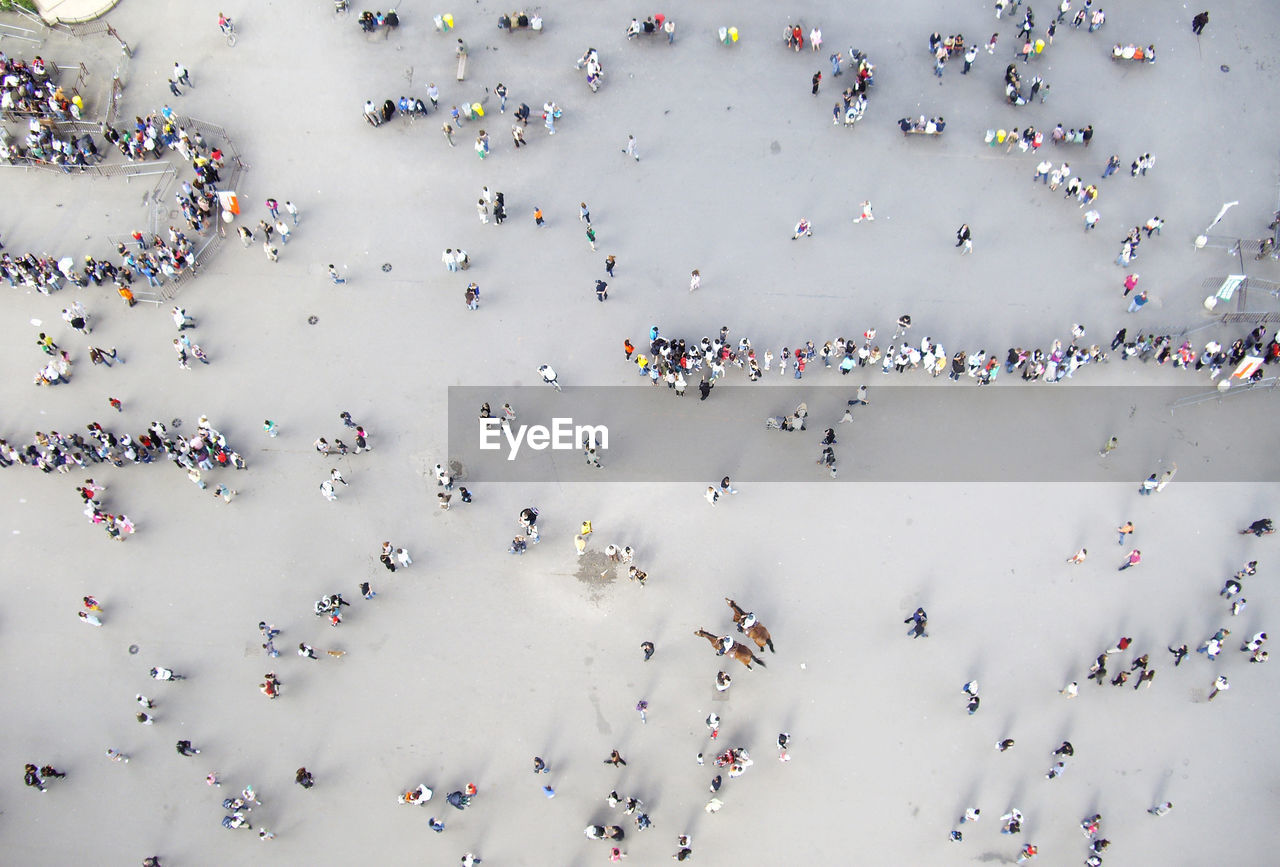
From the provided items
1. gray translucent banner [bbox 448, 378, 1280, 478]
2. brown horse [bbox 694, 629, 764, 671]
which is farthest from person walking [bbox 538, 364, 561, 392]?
brown horse [bbox 694, 629, 764, 671]

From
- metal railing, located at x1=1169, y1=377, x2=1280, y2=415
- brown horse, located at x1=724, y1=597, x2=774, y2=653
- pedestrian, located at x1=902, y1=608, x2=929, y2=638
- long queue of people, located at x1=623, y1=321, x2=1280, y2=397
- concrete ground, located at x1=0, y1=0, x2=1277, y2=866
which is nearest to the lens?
concrete ground, located at x1=0, y1=0, x2=1277, y2=866

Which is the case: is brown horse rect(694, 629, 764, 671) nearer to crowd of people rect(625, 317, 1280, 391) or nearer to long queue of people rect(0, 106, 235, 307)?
crowd of people rect(625, 317, 1280, 391)

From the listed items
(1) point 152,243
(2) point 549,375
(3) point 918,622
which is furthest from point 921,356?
(1) point 152,243

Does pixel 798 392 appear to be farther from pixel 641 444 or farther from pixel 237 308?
pixel 237 308

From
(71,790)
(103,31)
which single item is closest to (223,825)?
(71,790)

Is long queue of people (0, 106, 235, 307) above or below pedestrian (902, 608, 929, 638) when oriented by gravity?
above

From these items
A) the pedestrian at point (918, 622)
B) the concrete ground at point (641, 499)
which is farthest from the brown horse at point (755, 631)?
the pedestrian at point (918, 622)
